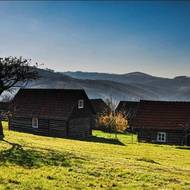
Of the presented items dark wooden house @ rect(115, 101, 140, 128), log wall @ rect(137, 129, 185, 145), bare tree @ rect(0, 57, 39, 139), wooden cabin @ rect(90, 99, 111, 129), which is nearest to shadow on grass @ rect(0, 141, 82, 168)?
bare tree @ rect(0, 57, 39, 139)

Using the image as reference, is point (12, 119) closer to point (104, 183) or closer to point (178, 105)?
point (178, 105)

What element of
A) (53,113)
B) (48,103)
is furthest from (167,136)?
(48,103)

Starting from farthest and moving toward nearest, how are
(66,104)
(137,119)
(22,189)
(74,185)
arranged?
(137,119), (66,104), (74,185), (22,189)

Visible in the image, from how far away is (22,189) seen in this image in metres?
13.2

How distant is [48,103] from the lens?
177ft

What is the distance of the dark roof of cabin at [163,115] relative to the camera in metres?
54.3

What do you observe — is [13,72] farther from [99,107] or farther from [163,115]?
[99,107]

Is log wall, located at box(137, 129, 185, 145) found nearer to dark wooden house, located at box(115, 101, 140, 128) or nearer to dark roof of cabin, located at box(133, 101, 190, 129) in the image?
dark roof of cabin, located at box(133, 101, 190, 129)

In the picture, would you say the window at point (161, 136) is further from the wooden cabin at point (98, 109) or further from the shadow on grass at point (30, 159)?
the shadow on grass at point (30, 159)

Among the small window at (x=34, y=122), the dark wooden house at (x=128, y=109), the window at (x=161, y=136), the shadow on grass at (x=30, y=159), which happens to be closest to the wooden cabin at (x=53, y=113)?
the small window at (x=34, y=122)

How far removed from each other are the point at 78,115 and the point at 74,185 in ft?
129

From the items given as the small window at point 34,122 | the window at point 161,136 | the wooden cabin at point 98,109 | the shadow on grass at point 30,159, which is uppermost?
the wooden cabin at point 98,109

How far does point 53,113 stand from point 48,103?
2456 mm

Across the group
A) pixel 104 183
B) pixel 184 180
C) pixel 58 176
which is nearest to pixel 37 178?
pixel 58 176
